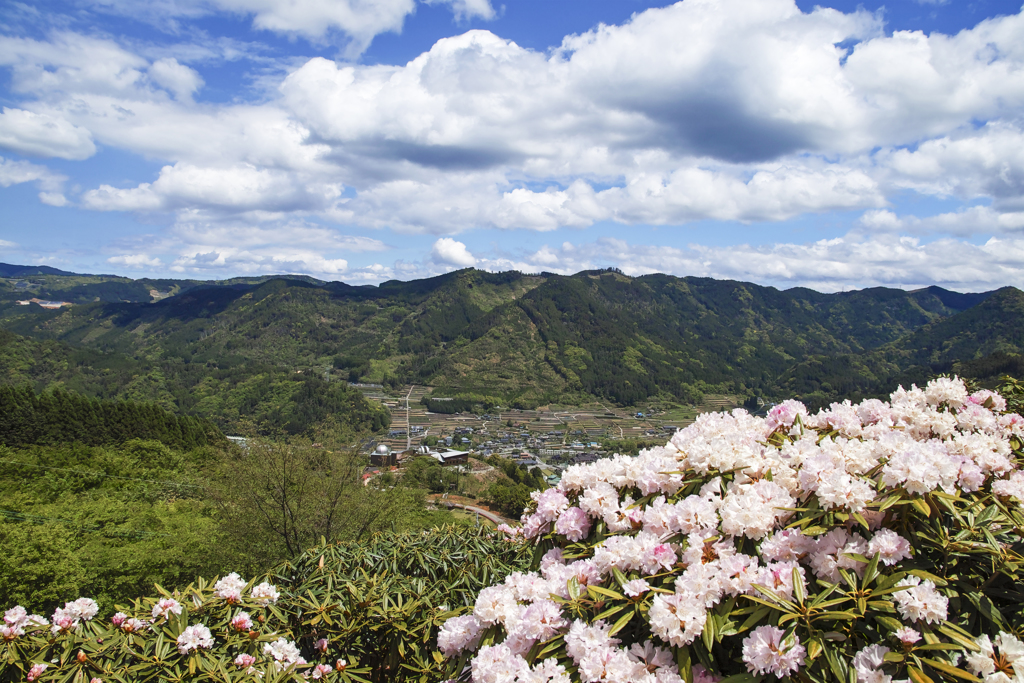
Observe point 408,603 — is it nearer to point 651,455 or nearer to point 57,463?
point 651,455

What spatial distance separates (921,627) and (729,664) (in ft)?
2.18

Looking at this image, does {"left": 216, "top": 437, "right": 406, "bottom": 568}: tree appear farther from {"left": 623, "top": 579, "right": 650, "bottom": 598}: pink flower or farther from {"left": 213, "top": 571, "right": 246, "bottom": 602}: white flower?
{"left": 623, "top": 579, "right": 650, "bottom": 598}: pink flower

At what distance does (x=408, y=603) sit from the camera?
461cm

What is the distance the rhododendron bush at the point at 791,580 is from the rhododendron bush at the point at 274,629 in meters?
2.13

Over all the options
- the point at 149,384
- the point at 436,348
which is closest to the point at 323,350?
the point at 436,348

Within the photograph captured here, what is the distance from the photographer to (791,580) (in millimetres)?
1852

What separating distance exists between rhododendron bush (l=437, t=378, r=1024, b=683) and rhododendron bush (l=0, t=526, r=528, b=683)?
213 centimetres

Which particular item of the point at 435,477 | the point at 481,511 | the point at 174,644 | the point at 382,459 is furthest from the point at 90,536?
the point at 382,459

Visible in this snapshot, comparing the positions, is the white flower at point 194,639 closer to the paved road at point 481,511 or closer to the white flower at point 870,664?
the white flower at point 870,664

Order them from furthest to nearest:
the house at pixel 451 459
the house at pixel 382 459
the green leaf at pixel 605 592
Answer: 1. the house at pixel 382 459
2. the house at pixel 451 459
3. the green leaf at pixel 605 592

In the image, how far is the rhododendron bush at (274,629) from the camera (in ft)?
12.6

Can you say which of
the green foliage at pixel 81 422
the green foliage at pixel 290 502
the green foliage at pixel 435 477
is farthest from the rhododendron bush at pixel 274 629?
the green foliage at pixel 435 477

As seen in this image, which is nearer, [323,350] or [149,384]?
[149,384]

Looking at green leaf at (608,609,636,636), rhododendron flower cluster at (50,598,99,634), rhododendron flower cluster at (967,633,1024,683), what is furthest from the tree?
rhododendron flower cluster at (967,633,1024,683)
